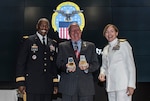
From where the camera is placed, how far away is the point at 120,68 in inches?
109

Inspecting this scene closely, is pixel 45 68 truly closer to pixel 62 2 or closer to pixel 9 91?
pixel 9 91

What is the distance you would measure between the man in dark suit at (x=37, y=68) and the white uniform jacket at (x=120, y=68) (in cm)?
63

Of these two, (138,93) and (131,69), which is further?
(138,93)

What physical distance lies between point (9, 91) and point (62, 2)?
2358mm

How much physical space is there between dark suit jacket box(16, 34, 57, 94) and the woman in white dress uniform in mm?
616

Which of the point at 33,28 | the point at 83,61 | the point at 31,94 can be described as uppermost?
the point at 33,28

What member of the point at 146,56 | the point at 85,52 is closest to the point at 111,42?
the point at 85,52

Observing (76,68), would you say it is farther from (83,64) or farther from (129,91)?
(129,91)

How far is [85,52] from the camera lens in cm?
275

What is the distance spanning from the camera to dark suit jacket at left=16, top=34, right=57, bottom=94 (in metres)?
2.77

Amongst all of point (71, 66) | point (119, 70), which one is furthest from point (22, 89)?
point (119, 70)

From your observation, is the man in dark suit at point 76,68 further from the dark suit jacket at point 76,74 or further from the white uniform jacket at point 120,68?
the white uniform jacket at point 120,68

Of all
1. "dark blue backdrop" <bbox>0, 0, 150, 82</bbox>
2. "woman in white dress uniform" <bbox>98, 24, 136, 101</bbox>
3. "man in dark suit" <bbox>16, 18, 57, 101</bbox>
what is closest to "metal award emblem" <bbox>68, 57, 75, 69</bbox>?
"man in dark suit" <bbox>16, 18, 57, 101</bbox>

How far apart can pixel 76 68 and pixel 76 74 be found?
0.21ft
